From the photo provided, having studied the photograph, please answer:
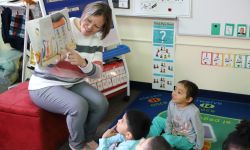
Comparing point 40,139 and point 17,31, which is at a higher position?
point 17,31

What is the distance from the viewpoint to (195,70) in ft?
9.76

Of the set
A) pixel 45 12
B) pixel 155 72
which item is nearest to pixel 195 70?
pixel 155 72

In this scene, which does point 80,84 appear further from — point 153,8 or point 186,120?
point 153,8

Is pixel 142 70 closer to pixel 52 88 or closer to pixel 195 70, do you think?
pixel 195 70

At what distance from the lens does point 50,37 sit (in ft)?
5.94

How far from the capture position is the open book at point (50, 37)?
1736 millimetres

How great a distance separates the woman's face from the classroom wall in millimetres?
998

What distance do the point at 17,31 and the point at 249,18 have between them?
199 centimetres

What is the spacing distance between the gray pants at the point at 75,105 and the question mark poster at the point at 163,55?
103 cm

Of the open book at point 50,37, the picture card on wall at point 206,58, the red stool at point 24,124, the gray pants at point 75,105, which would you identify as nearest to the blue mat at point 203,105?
the picture card on wall at point 206,58

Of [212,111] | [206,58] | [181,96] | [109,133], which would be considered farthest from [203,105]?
[109,133]

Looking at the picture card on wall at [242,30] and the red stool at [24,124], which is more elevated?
the picture card on wall at [242,30]

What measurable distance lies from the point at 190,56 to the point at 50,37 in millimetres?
1484

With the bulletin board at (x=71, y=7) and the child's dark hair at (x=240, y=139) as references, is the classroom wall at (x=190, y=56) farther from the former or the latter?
the child's dark hair at (x=240, y=139)
